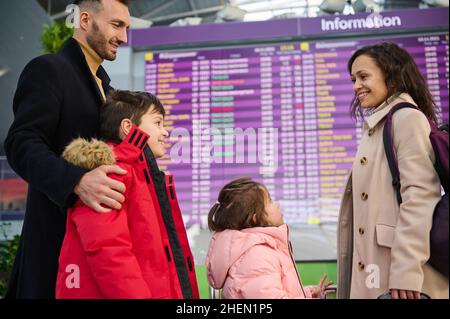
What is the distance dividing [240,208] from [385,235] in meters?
0.41

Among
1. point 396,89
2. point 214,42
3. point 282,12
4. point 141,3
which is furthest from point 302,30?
point 396,89

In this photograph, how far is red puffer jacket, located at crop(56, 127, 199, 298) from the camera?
88cm

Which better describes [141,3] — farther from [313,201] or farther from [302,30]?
[313,201]

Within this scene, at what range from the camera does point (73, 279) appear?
93 cm

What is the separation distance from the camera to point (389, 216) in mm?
1039

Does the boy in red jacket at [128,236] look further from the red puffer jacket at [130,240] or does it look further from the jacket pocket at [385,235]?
the jacket pocket at [385,235]

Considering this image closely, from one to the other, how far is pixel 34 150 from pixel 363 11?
2090mm

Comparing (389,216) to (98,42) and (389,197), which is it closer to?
(389,197)

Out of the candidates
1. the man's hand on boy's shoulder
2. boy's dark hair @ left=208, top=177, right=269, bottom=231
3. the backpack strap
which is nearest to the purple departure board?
boy's dark hair @ left=208, top=177, right=269, bottom=231

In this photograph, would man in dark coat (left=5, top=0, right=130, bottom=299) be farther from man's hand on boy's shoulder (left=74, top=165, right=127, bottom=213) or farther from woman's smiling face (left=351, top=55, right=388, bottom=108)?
woman's smiling face (left=351, top=55, right=388, bottom=108)

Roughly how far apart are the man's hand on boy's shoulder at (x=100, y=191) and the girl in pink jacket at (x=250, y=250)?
0.38 metres

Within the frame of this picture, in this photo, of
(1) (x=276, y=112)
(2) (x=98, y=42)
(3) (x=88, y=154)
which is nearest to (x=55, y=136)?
(3) (x=88, y=154)

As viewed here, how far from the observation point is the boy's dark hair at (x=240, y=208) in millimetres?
1277

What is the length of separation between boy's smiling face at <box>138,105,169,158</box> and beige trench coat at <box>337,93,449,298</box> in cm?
49
